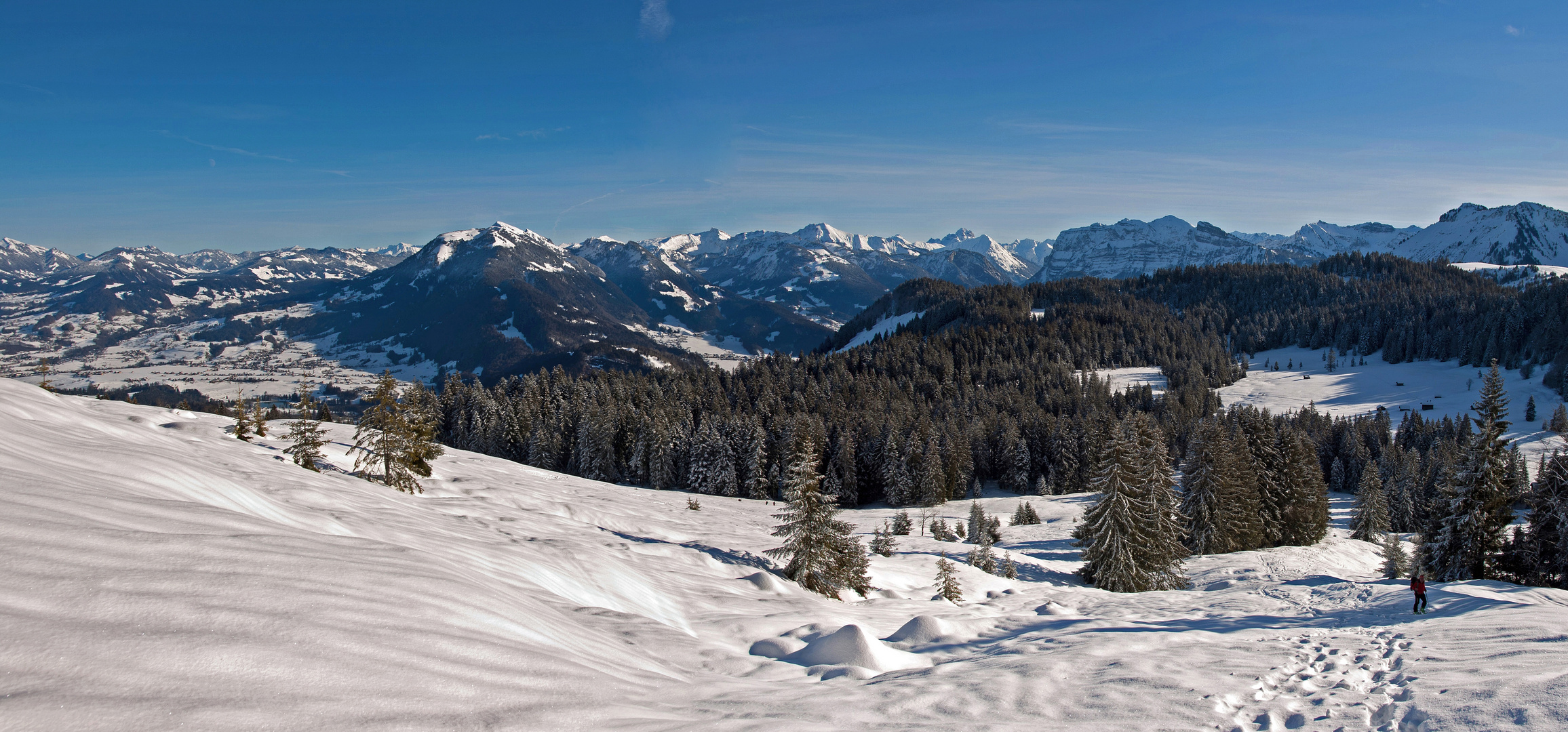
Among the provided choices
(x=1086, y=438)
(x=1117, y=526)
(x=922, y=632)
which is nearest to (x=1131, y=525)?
(x=1117, y=526)

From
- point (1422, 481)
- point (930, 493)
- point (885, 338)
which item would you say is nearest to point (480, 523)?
point (930, 493)

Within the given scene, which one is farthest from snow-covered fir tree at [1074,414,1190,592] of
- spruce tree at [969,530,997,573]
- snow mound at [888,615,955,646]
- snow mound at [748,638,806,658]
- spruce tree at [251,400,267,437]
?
spruce tree at [251,400,267,437]

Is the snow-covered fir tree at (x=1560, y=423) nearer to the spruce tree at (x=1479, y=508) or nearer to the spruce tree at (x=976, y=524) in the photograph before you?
the spruce tree at (x=1479, y=508)

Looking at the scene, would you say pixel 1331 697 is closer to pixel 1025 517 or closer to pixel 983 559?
pixel 983 559

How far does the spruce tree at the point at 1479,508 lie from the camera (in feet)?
89.0

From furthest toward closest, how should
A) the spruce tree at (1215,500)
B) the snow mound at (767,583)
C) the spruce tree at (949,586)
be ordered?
the spruce tree at (1215,500) < the spruce tree at (949,586) < the snow mound at (767,583)

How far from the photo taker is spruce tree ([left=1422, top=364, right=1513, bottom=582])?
89.0 ft

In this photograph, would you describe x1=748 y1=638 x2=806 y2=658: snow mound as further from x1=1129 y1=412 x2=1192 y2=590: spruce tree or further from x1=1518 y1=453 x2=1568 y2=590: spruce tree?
x1=1518 y1=453 x2=1568 y2=590: spruce tree

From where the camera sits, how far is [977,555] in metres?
29.5

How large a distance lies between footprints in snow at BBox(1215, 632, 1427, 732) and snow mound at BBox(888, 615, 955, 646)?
20.0ft

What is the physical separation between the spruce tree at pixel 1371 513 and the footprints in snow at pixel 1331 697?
56.2 meters

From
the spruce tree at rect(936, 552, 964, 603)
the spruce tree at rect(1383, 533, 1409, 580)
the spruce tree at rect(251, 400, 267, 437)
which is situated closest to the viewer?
the spruce tree at rect(936, 552, 964, 603)

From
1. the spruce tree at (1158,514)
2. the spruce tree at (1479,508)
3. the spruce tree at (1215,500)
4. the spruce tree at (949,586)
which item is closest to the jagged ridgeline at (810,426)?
the spruce tree at (1158,514)

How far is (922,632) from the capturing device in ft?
46.2
